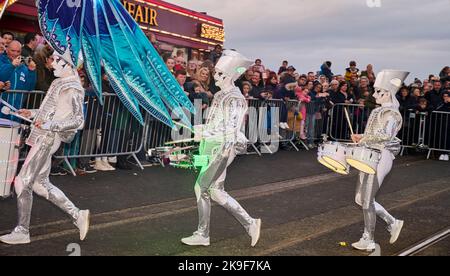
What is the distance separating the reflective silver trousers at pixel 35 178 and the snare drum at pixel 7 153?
13 cm

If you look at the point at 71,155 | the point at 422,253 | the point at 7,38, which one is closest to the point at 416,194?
the point at 422,253

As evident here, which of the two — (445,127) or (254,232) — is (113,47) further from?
(445,127)

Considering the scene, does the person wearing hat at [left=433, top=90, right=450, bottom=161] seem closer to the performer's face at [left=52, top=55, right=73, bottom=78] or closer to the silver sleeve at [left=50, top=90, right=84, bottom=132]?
the silver sleeve at [left=50, top=90, right=84, bottom=132]

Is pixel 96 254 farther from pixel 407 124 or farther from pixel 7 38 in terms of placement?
pixel 407 124

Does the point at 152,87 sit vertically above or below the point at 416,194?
above

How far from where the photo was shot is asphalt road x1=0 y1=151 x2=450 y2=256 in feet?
19.2

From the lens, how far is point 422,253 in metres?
5.91

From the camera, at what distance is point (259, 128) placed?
13.2 metres

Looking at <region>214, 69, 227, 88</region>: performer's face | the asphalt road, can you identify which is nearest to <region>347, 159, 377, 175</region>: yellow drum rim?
the asphalt road

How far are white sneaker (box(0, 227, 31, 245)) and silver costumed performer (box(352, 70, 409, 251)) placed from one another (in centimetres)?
322

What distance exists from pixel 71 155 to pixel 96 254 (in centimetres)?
430

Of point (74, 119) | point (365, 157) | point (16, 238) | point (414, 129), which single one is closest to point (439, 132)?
point (414, 129)

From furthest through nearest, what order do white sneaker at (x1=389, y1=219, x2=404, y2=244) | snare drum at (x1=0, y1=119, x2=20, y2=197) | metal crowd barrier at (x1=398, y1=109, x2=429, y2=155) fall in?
metal crowd barrier at (x1=398, y1=109, x2=429, y2=155), white sneaker at (x1=389, y1=219, x2=404, y2=244), snare drum at (x1=0, y1=119, x2=20, y2=197)

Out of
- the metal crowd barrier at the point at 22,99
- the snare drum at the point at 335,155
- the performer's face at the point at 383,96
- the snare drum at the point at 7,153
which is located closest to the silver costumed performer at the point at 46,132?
the snare drum at the point at 7,153
